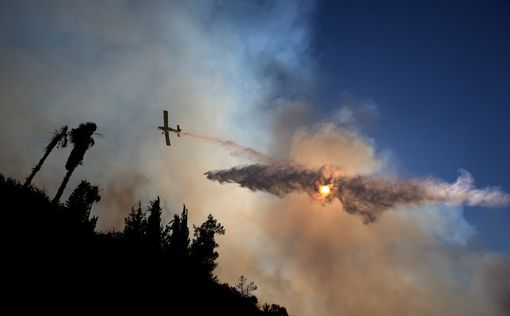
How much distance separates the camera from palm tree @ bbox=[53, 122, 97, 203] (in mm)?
45866

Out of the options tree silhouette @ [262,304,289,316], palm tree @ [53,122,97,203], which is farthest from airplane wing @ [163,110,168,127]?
tree silhouette @ [262,304,289,316]

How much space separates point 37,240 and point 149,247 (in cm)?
1539

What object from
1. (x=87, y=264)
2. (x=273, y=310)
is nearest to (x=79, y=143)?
(x=87, y=264)

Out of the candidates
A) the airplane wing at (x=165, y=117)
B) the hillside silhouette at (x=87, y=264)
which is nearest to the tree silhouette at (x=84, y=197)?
the hillside silhouette at (x=87, y=264)

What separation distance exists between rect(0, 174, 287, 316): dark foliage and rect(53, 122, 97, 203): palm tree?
6.15 meters

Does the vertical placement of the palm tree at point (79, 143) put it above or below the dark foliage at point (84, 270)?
above

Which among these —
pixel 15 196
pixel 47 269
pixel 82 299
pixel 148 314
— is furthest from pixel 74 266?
pixel 15 196

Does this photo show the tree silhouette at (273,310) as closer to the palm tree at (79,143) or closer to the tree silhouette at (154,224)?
the tree silhouette at (154,224)

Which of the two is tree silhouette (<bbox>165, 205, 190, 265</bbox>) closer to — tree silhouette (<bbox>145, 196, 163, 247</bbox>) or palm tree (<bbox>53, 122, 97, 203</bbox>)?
tree silhouette (<bbox>145, 196, 163, 247</bbox>)

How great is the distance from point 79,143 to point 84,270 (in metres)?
27.0

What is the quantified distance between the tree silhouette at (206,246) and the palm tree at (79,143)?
20959 millimetres

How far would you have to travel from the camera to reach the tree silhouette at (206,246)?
175 ft

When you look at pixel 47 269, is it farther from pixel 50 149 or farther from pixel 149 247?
pixel 50 149

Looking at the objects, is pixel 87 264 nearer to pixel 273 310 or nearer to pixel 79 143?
pixel 79 143
